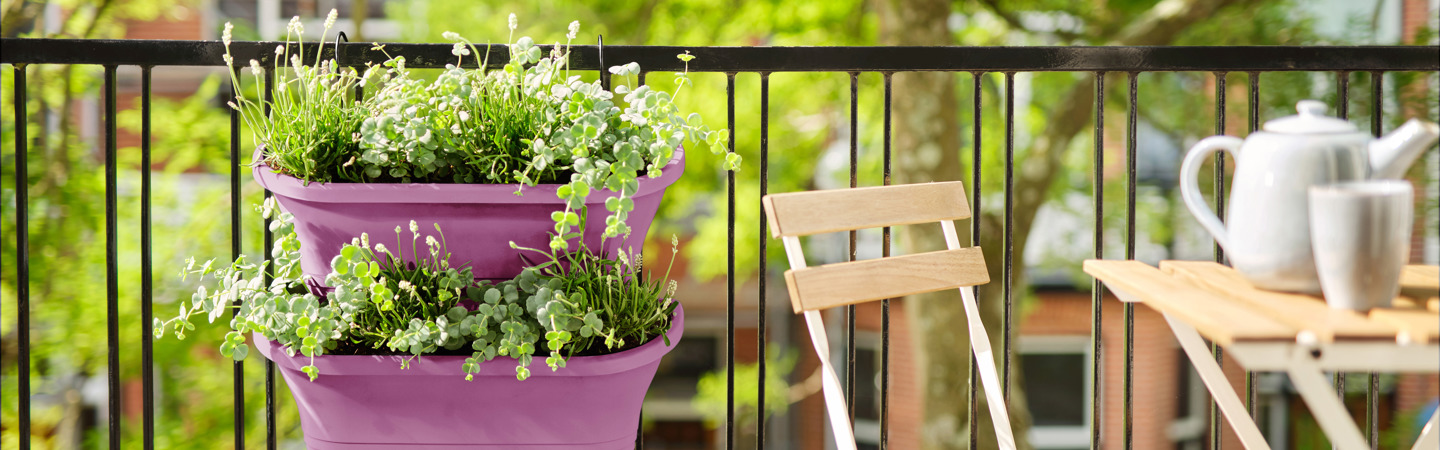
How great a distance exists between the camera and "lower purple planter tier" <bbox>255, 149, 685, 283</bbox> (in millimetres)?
1200

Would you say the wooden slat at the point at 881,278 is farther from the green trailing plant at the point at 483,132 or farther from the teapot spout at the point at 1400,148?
the teapot spout at the point at 1400,148

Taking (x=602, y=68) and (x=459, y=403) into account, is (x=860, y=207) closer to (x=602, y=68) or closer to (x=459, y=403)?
(x=602, y=68)

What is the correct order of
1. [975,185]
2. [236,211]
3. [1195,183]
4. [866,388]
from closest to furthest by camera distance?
[1195,183]
[236,211]
[975,185]
[866,388]

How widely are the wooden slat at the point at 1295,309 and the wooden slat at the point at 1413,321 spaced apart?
12mm

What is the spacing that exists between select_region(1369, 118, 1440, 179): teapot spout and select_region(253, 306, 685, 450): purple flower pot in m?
0.83

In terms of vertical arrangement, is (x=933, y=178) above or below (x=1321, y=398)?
above

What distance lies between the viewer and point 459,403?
4.10 ft

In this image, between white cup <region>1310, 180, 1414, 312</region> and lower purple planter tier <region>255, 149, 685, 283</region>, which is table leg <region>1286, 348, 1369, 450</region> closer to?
white cup <region>1310, 180, 1414, 312</region>

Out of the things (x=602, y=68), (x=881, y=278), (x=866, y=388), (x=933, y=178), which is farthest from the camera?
(x=866, y=388)

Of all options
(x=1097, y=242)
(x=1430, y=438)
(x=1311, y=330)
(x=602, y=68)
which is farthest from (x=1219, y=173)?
(x=602, y=68)

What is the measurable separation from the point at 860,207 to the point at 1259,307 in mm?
521

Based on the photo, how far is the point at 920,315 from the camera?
5.35 m

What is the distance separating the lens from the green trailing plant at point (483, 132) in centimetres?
121

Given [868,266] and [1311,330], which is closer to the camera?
[1311,330]
